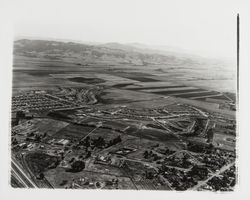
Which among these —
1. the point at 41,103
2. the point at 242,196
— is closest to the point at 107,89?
the point at 41,103

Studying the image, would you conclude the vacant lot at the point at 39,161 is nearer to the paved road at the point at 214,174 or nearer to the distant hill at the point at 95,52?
the distant hill at the point at 95,52

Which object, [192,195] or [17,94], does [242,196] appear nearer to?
[192,195]

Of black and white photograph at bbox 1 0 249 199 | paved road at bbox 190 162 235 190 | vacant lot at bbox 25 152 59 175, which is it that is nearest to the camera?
vacant lot at bbox 25 152 59 175

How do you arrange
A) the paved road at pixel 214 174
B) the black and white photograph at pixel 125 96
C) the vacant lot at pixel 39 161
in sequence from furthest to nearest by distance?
the paved road at pixel 214 174, the black and white photograph at pixel 125 96, the vacant lot at pixel 39 161

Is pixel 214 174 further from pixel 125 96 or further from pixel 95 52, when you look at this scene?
pixel 95 52

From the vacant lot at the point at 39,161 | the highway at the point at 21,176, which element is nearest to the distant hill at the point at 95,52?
the vacant lot at the point at 39,161

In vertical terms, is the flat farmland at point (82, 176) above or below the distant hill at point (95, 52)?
below

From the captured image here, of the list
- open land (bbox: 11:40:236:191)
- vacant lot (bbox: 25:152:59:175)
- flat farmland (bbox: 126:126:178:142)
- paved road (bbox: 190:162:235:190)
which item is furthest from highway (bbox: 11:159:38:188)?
paved road (bbox: 190:162:235:190)

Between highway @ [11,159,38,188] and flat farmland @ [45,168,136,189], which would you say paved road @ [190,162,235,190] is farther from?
highway @ [11,159,38,188]
